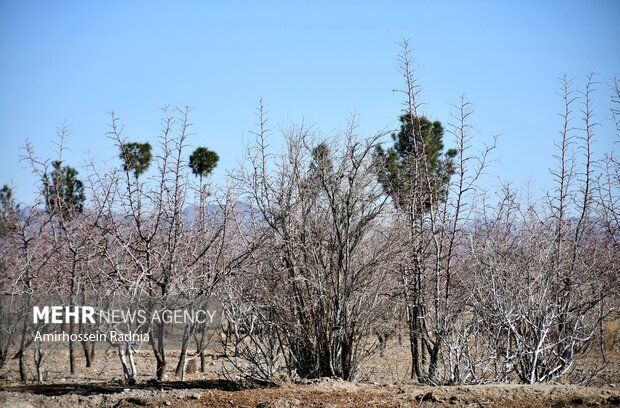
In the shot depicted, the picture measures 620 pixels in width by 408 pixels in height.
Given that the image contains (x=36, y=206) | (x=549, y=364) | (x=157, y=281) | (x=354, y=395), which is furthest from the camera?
(x=36, y=206)

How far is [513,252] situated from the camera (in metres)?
11.4

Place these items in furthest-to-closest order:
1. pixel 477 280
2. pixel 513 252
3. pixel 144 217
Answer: pixel 144 217, pixel 513 252, pixel 477 280

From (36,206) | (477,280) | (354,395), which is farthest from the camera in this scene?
(36,206)

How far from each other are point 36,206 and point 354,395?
31.1 ft

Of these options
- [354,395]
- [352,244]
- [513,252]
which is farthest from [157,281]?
[513,252]

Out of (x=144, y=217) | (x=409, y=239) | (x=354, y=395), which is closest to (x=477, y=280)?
(x=409, y=239)

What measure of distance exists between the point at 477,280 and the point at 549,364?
1.87 m

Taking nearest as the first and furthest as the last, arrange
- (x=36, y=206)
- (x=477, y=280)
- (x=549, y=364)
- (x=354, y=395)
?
(x=354, y=395) → (x=477, y=280) → (x=549, y=364) → (x=36, y=206)

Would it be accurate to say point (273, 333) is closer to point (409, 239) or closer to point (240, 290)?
point (240, 290)

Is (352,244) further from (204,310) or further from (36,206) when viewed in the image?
(36,206)

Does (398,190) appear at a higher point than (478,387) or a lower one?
higher

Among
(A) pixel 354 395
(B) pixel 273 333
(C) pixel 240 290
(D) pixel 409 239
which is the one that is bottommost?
(A) pixel 354 395

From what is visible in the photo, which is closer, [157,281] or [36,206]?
[157,281]

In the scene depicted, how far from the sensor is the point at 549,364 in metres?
9.77
